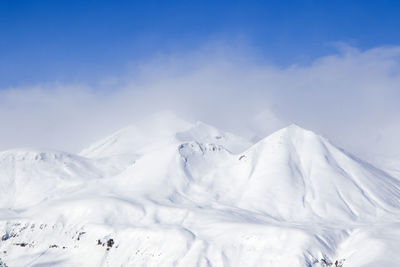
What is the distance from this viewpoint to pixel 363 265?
19900 cm

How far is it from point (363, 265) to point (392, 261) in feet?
38.3

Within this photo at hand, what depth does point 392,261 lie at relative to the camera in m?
199
